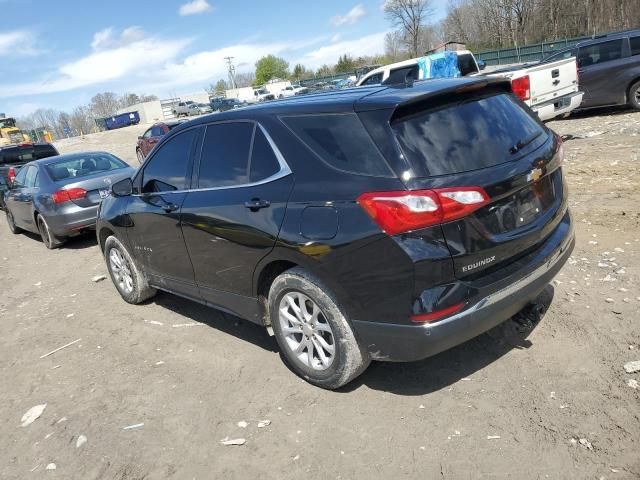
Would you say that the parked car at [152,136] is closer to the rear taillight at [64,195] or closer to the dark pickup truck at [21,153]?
the dark pickup truck at [21,153]

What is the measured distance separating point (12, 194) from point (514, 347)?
10.2m

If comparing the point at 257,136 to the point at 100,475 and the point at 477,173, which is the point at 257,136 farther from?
the point at 100,475

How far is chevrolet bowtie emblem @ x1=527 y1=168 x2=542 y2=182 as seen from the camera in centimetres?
304

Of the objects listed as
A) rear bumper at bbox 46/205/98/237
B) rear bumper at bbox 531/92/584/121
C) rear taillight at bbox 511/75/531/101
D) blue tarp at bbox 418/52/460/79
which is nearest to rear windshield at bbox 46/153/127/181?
rear bumper at bbox 46/205/98/237

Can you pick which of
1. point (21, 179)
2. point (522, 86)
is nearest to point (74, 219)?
point (21, 179)

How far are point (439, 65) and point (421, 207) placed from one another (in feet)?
41.4

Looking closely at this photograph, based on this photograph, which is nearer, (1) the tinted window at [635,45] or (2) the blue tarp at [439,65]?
(1) the tinted window at [635,45]

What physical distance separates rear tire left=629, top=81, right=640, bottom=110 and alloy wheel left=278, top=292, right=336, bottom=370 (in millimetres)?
12037

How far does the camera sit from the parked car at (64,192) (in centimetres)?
832

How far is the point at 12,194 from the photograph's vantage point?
33.7 ft

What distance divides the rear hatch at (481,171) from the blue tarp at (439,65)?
11.3 meters

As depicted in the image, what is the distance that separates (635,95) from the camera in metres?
12.0

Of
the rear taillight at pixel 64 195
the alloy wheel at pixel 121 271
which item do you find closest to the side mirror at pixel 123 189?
the alloy wheel at pixel 121 271

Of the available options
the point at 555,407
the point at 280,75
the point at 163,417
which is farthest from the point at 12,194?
the point at 280,75
